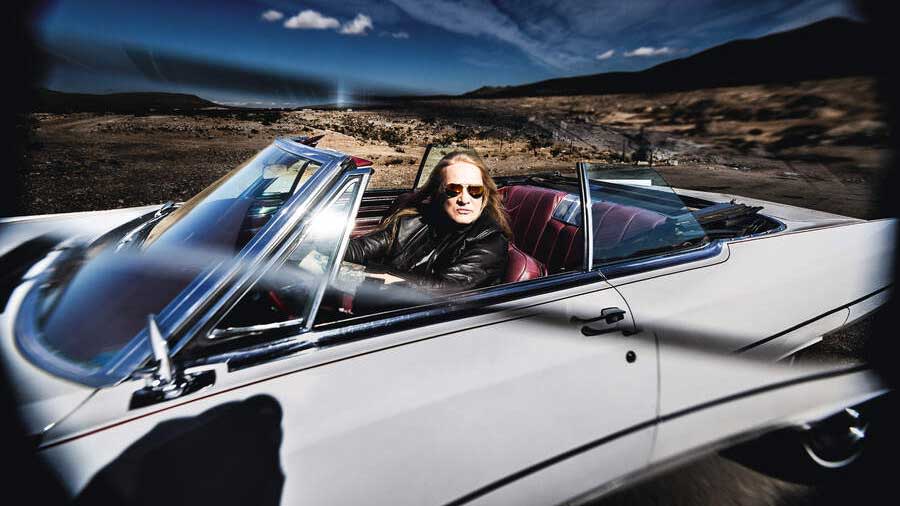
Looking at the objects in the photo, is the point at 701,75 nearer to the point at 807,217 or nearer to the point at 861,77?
the point at 861,77

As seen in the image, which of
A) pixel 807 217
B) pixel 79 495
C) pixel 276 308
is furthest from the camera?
pixel 807 217

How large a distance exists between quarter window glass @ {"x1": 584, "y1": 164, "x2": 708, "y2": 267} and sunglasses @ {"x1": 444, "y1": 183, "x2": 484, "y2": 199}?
498 mm

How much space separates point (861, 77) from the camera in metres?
1.06

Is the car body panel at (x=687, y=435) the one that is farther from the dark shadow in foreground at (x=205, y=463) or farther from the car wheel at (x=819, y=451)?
the dark shadow in foreground at (x=205, y=463)

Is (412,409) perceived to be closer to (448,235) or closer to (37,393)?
(37,393)

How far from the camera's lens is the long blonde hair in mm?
2010

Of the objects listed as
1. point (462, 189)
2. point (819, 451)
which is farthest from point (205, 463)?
point (819, 451)

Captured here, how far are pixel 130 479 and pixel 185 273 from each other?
0.50 m

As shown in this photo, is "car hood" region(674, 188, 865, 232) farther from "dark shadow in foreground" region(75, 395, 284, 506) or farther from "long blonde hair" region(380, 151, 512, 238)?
"dark shadow in foreground" region(75, 395, 284, 506)

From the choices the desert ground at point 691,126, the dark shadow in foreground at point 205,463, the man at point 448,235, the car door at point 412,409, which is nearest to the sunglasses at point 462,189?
the man at point 448,235

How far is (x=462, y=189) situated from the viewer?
6.38ft

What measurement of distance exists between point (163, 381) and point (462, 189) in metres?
1.38

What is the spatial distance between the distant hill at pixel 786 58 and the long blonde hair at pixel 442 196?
0.93 metres

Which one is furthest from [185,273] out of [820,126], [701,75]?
[820,126]
